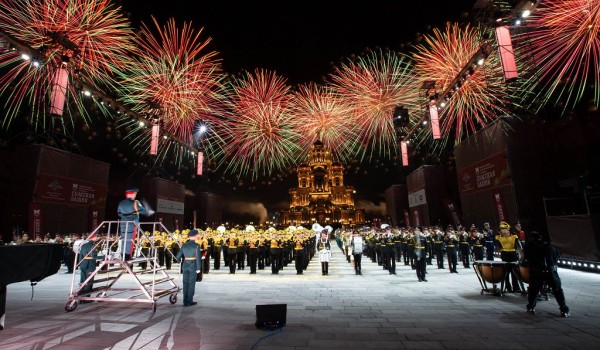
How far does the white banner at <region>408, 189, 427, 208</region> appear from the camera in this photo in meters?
27.6

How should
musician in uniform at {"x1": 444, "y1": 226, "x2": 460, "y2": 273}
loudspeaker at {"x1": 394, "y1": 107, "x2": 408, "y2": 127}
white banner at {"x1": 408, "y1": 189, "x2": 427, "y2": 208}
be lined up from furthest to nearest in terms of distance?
white banner at {"x1": 408, "y1": 189, "x2": 427, "y2": 208} → loudspeaker at {"x1": 394, "y1": 107, "x2": 408, "y2": 127} → musician in uniform at {"x1": 444, "y1": 226, "x2": 460, "y2": 273}

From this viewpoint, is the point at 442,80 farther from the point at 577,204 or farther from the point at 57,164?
the point at 57,164

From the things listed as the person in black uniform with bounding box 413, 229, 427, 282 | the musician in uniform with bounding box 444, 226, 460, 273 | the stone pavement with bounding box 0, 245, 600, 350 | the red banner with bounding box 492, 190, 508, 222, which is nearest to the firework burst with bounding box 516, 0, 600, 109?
the red banner with bounding box 492, 190, 508, 222

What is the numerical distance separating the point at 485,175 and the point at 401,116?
6859 mm

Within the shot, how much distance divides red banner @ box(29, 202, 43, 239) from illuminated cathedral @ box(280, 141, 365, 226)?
53675 mm

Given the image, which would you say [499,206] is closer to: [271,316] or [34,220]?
[271,316]

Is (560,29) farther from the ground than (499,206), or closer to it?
farther from the ground

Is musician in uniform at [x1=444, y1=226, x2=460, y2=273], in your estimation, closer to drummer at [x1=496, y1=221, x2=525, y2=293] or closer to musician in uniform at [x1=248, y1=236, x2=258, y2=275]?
drummer at [x1=496, y1=221, x2=525, y2=293]

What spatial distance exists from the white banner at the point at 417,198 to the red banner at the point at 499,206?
29.2ft

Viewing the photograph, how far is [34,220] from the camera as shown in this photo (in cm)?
1847

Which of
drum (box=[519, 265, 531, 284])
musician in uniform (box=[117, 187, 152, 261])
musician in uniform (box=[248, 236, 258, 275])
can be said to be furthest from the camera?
musician in uniform (box=[248, 236, 258, 275])

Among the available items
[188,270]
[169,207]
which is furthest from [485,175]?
[169,207]

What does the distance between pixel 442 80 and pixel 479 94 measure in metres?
2.74

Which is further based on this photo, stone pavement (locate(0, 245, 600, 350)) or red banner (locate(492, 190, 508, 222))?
red banner (locate(492, 190, 508, 222))
